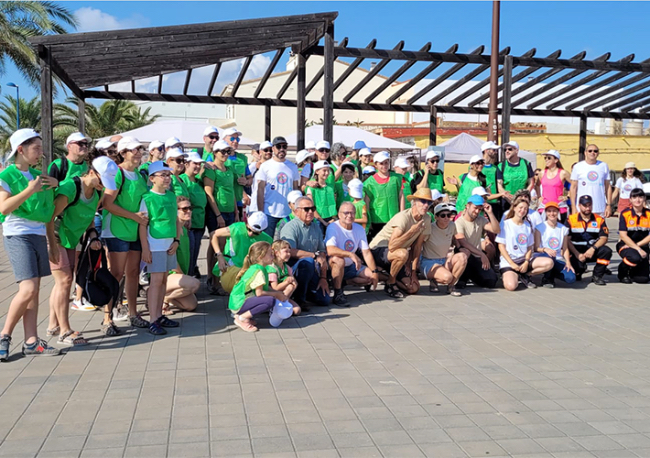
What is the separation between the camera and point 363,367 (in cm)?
547

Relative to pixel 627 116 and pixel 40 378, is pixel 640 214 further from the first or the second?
pixel 40 378

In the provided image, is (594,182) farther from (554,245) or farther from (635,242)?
(554,245)

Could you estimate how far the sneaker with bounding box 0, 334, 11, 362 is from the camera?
5.50m

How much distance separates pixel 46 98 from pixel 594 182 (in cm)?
825

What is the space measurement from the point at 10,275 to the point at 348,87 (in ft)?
131

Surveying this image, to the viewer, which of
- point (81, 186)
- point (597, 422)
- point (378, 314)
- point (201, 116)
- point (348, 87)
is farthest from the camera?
point (201, 116)

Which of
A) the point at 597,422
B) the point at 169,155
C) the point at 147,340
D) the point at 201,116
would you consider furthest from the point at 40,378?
the point at 201,116

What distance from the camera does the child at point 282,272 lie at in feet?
23.2

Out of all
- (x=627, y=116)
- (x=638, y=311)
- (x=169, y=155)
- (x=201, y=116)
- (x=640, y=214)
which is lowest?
(x=638, y=311)

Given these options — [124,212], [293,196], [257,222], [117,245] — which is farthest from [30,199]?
[293,196]

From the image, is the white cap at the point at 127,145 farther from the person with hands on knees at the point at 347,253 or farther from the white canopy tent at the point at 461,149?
the white canopy tent at the point at 461,149

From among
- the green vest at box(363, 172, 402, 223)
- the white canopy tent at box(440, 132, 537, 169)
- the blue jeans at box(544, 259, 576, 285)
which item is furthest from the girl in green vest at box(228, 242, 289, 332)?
the white canopy tent at box(440, 132, 537, 169)

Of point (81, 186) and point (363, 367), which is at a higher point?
point (81, 186)

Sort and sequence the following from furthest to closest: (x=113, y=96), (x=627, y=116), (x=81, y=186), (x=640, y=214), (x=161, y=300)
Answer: (x=627, y=116)
(x=113, y=96)
(x=640, y=214)
(x=161, y=300)
(x=81, y=186)
